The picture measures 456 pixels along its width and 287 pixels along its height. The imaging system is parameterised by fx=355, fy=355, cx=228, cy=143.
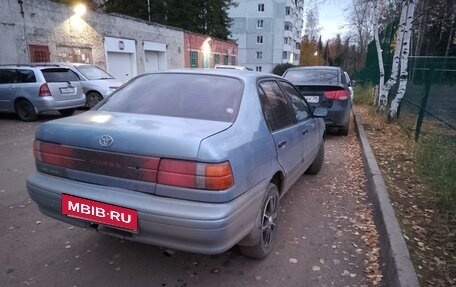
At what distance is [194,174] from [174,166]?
15 cm

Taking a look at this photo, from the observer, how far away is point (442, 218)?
3734mm

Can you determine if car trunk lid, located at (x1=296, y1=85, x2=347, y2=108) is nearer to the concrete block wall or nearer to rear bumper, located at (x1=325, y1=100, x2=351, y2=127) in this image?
rear bumper, located at (x1=325, y1=100, x2=351, y2=127)

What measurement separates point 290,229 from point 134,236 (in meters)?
1.88

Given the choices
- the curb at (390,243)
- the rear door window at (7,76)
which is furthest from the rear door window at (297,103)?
the rear door window at (7,76)

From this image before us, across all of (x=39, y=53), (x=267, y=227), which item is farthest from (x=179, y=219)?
(x=39, y=53)

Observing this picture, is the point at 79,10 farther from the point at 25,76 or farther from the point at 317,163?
the point at 317,163

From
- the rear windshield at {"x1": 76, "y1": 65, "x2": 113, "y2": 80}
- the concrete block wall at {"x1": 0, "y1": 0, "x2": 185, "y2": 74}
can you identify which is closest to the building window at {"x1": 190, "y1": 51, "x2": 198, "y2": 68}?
the concrete block wall at {"x1": 0, "y1": 0, "x2": 185, "y2": 74}

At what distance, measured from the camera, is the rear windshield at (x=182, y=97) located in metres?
2.93

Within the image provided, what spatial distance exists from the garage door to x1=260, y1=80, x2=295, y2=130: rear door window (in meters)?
17.8

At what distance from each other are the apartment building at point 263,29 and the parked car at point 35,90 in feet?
158

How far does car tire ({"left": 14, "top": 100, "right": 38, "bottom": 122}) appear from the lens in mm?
10258

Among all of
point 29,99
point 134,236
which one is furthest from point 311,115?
point 29,99

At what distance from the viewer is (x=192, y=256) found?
317 centimetres

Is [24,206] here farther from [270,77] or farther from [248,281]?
[270,77]
